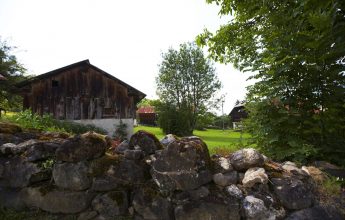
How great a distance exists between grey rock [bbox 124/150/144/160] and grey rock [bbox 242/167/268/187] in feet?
4.90

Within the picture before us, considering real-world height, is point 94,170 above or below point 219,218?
above

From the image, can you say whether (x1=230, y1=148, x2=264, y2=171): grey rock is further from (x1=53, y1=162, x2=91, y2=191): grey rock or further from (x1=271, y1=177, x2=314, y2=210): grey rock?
(x1=53, y1=162, x2=91, y2=191): grey rock

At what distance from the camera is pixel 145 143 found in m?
3.91

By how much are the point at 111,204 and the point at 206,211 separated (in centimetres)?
131

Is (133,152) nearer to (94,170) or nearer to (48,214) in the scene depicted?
(94,170)

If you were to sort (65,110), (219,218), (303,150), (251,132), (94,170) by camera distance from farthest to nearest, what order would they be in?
(65,110), (251,132), (303,150), (94,170), (219,218)

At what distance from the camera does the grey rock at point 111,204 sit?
3.52 metres

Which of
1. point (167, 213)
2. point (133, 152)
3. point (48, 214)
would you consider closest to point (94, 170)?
point (133, 152)

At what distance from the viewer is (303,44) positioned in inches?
186

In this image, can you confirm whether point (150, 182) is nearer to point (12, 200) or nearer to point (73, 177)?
point (73, 177)

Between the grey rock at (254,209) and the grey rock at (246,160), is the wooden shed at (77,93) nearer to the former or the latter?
the grey rock at (246,160)

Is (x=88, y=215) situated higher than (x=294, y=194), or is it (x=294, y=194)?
(x=294, y=194)

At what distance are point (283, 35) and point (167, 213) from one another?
4151mm

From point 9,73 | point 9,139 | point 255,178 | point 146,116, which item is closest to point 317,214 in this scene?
point 255,178
